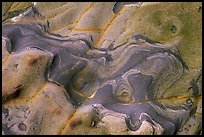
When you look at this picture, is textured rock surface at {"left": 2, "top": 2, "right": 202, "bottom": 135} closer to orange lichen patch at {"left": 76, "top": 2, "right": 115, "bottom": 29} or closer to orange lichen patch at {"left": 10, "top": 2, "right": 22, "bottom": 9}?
orange lichen patch at {"left": 76, "top": 2, "right": 115, "bottom": 29}

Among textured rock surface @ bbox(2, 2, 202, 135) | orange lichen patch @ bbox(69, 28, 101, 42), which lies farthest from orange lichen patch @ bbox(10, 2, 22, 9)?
orange lichen patch @ bbox(69, 28, 101, 42)

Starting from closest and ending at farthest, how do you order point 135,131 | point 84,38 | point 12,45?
point 135,131, point 12,45, point 84,38

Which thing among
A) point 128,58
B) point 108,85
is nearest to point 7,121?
point 108,85

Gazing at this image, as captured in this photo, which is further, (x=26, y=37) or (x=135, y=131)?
(x=26, y=37)

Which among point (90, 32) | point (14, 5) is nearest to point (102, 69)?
point (90, 32)

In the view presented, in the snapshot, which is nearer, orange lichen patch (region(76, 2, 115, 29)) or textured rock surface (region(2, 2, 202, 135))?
textured rock surface (region(2, 2, 202, 135))

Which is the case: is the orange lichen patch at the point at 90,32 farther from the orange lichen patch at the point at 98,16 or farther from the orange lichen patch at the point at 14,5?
the orange lichen patch at the point at 14,5

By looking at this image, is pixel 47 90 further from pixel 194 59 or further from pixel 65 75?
pixel 194 59

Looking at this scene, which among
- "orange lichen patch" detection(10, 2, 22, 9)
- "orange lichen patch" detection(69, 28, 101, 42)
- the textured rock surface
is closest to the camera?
the textured rock surface

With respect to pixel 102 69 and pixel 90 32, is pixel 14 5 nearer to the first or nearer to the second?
pixel 90 32
